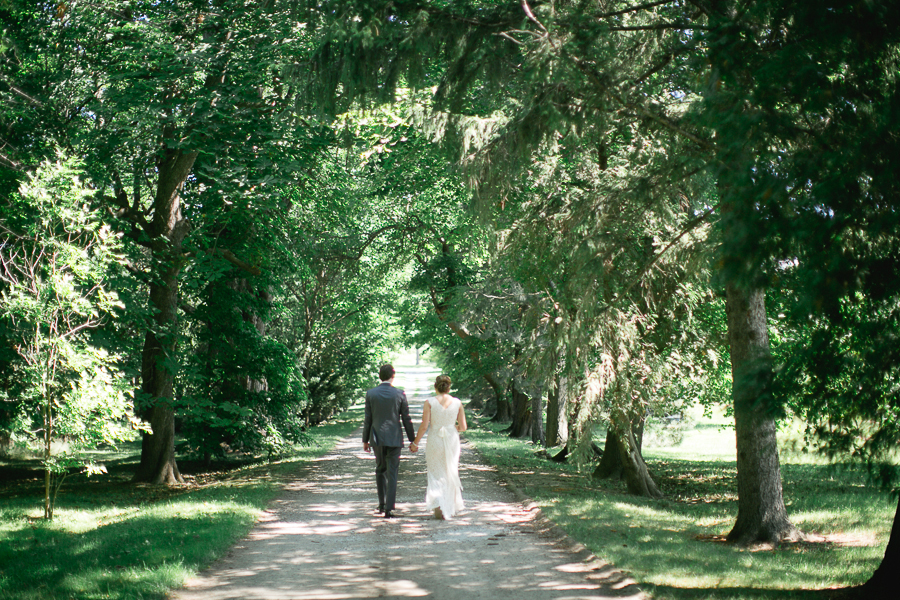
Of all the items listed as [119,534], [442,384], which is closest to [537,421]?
[442,384]

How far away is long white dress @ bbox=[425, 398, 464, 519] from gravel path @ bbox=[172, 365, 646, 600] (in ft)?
0.87

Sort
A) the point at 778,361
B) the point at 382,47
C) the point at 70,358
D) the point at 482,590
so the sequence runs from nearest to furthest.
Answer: the point at 778,361 → the point at 482,590 → the point at 382,47 → the point at 70,358

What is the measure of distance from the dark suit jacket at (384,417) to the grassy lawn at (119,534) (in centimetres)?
196

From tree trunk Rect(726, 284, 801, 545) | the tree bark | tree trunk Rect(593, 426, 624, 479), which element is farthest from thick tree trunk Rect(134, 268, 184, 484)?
the tree bark

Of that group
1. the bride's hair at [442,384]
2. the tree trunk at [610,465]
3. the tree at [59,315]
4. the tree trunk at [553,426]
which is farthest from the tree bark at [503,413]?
the tree at [59,315]

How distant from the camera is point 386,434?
10.1 meters

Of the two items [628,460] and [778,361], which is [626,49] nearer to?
[778,361]

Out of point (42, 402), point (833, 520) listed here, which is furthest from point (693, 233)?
point (42, 402)

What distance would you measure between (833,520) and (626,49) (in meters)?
7.56

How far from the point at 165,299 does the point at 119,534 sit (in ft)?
24.9

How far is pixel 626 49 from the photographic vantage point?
9.61m

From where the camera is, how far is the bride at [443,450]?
33.1ft

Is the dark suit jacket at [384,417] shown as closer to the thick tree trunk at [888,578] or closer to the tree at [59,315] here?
the tree at [59,315]

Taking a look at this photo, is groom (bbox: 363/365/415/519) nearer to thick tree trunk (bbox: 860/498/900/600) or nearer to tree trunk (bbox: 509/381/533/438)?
thick tree trunk (bbox: 860/498/900/600)
